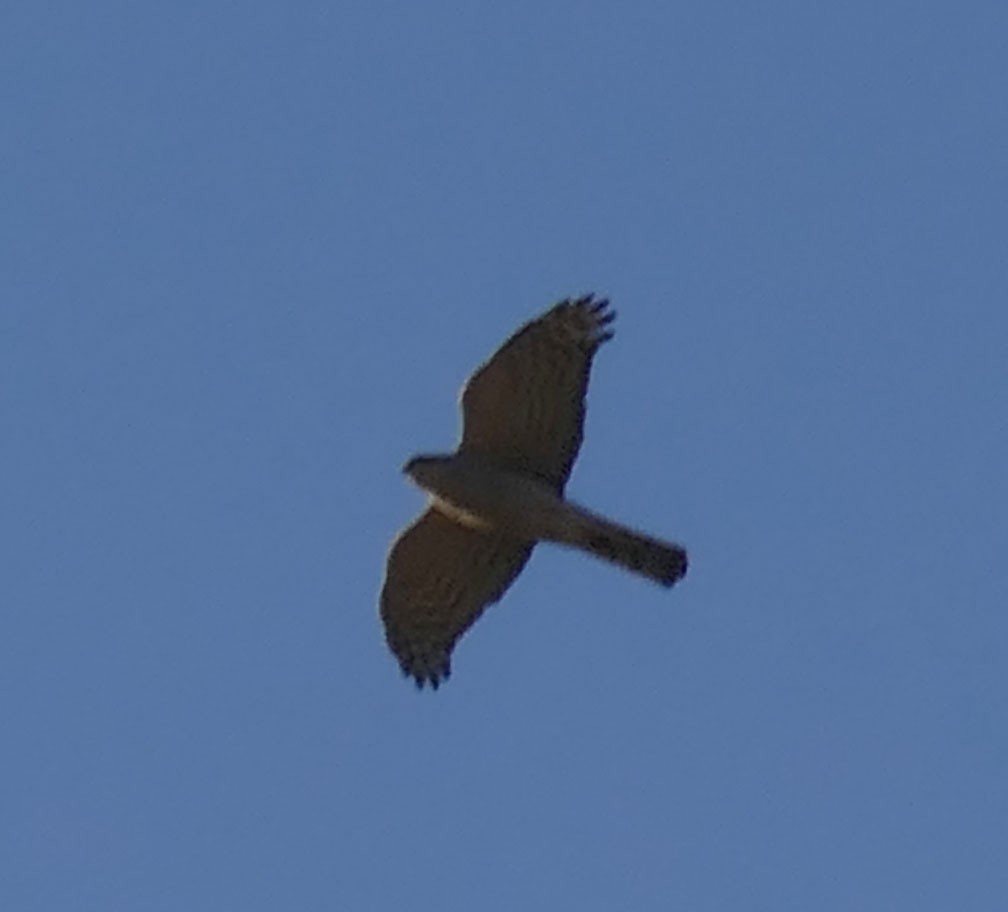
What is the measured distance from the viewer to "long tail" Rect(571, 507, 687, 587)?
23453mm

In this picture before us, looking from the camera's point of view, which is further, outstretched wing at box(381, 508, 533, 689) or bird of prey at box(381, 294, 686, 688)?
outstretched wing at box(381, 508, 533, 689)

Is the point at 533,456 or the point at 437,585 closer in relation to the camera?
the point at 533,456

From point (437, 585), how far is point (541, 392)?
6.07 ft

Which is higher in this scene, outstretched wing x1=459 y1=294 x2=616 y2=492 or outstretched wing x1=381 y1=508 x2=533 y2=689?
outstretched wing x1=459 y1=294 x2=616 y2=492

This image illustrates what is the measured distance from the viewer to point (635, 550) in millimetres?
23500

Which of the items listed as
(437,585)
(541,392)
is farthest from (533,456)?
(437,585)

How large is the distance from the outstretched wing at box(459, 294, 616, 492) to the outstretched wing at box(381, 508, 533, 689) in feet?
2.54

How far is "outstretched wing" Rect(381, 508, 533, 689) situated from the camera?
963 inches

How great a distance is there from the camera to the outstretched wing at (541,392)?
23766 mm

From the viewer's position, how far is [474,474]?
23.9 m

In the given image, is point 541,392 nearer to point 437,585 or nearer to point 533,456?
point 533,456

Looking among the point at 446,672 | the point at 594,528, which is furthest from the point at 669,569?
the point at 446,672

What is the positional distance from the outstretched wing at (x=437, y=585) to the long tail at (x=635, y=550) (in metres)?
1.05

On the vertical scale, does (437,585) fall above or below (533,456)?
below
